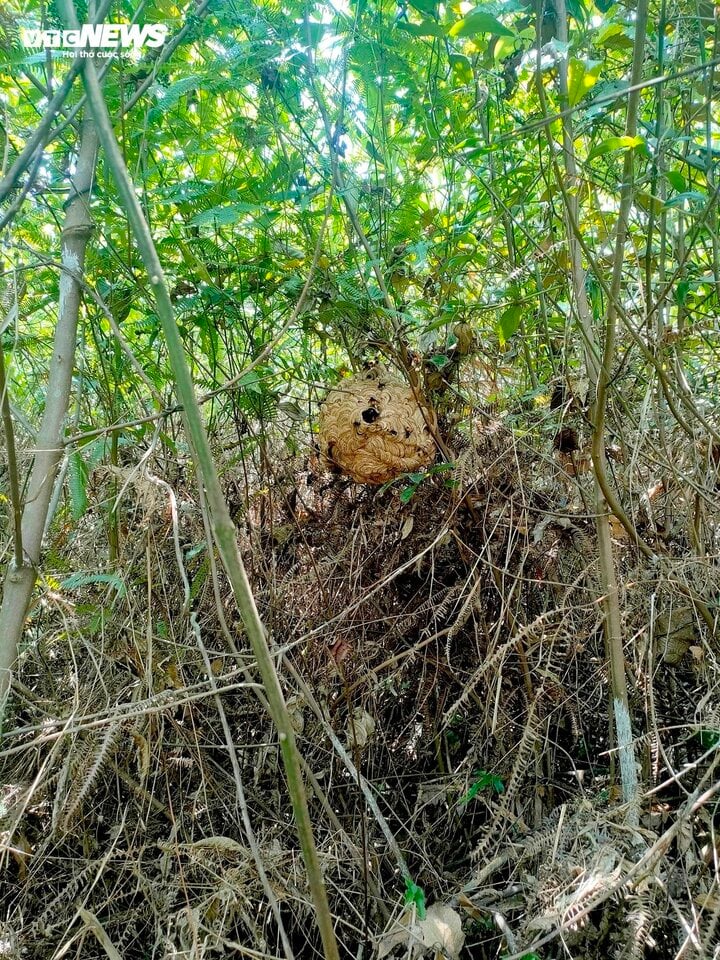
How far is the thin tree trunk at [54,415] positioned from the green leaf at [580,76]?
96 centimetres

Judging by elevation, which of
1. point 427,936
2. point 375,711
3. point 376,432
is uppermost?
point 376,432

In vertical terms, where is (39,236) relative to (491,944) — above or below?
above

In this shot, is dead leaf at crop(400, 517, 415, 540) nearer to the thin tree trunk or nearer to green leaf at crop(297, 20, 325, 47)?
the thin tree trunk

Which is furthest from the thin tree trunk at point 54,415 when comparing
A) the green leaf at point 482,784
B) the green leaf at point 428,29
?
the green leaf at point 482,784

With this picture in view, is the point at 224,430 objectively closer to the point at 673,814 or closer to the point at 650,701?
the point at 650,701

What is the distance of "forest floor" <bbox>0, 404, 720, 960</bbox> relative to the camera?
1.54 m

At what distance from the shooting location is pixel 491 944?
1528mm

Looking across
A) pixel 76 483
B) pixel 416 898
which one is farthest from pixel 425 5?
pixel 416 898

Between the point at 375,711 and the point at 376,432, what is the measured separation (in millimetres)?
751

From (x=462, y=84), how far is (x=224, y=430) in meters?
1.20

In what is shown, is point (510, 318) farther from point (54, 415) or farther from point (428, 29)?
point (54, 415)

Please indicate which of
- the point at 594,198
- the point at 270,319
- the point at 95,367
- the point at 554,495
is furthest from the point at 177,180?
the point at 554,495

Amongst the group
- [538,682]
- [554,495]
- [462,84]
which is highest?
[462,84]

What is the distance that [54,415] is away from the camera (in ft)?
4.65
